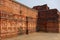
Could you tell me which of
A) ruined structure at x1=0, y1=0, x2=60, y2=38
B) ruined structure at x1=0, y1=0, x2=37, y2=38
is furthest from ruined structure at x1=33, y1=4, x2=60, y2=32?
ruined structure at x1=0, y1=0, x2=37, y2=38

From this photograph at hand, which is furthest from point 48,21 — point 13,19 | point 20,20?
point 13,19

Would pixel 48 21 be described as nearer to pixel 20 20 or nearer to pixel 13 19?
pixel 20 20

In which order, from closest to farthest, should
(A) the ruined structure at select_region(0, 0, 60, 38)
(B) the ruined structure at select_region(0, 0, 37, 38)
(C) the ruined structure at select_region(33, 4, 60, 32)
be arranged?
1. (B) the ruined structure at select_region(0, 0, 37, 38)
2. (A) the ruined structure at select_region(0, 0, 60, 38)
3. (C) the ruined structure at select_region(33, 4, 60, 32)

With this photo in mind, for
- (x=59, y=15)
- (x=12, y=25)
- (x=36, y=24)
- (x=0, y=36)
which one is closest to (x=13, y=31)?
(x=12, y=25)

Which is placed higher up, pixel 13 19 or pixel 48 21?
pixel 13 19

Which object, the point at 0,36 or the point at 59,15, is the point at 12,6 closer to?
the point at 0,36

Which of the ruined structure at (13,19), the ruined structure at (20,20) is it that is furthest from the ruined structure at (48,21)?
the ruined structure at (13,19)

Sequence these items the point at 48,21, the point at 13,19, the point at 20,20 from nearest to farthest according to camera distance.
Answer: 1. the point at 13,19
2. the point at 20,20
3. the point at 48,21

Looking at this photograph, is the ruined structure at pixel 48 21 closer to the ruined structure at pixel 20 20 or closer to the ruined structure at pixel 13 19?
the ruined structure at pixel 20 20

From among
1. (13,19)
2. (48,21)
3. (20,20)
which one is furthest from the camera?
(48,21)

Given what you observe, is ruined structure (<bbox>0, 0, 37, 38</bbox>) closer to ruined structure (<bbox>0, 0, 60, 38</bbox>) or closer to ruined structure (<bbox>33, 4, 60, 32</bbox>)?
ruined structure (<bbox>0, 0, 60, 38</bbox>)

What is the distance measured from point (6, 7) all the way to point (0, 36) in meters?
2.53

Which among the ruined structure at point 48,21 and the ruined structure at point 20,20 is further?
the ruined structure at point 48,21

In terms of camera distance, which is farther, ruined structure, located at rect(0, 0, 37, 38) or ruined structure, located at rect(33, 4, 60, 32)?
ruined structure, located at rect(33, 4, 60, 32)
